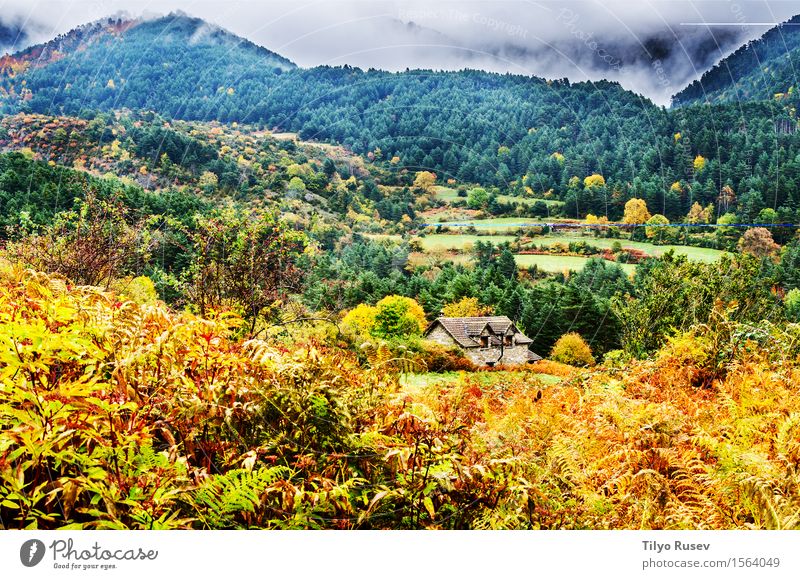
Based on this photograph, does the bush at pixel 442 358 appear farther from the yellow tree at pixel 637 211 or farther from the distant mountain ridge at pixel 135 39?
the distant mountain ridge at pixel 135 39

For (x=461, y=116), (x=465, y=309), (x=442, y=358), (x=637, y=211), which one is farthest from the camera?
(x=461, y=116)

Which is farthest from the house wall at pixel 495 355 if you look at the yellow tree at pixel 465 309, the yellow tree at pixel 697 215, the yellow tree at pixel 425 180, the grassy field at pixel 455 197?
the yellow tree at pixel 697 215

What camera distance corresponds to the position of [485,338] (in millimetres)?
3586

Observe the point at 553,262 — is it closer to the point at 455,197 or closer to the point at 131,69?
the point at 455,197

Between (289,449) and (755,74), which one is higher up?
(755,74)

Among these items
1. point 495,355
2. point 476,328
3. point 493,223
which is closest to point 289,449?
point 476,328

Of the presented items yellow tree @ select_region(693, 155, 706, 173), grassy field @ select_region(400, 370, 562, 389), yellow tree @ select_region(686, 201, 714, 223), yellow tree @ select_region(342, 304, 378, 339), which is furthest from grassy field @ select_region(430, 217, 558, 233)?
yellow tree @ select_region(693, 155, 706, 173)

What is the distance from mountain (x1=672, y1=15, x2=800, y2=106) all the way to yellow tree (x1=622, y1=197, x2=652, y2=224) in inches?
29.3

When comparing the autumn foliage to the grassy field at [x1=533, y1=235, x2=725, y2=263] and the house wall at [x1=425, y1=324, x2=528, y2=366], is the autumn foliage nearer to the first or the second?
Answer: the house wall at [x1=425, y1=324, x2=528, y2=366]

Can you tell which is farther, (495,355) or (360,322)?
(495,355)
